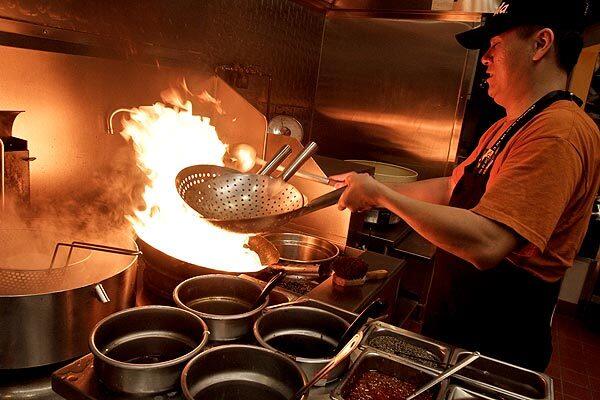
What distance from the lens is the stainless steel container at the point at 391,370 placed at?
114cm

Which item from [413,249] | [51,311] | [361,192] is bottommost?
[413,249]

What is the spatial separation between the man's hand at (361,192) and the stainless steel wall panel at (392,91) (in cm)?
199

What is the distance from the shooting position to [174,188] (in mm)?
1880

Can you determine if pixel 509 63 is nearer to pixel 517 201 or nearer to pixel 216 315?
pixel 517 201

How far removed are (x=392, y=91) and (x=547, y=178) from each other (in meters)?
2.39

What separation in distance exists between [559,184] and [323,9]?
2.58 metres

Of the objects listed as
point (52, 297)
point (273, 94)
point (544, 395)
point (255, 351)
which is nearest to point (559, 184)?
point (544, 395)

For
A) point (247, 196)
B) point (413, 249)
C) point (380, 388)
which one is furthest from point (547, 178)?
point (413, 249)

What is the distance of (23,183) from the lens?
4.91 feet

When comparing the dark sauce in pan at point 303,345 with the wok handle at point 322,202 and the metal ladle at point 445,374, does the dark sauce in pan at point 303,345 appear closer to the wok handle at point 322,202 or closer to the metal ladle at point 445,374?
the metal ladle at point 445,374

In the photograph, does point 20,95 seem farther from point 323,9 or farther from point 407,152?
point 407,152

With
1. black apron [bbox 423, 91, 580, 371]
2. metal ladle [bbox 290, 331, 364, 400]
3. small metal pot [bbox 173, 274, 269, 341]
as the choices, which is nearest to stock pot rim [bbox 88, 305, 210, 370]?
small metal pot [bbox 173, 274, 269, 341]

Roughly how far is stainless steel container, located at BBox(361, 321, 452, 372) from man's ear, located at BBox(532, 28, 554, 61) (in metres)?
0.95

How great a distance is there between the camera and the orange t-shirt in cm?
129
